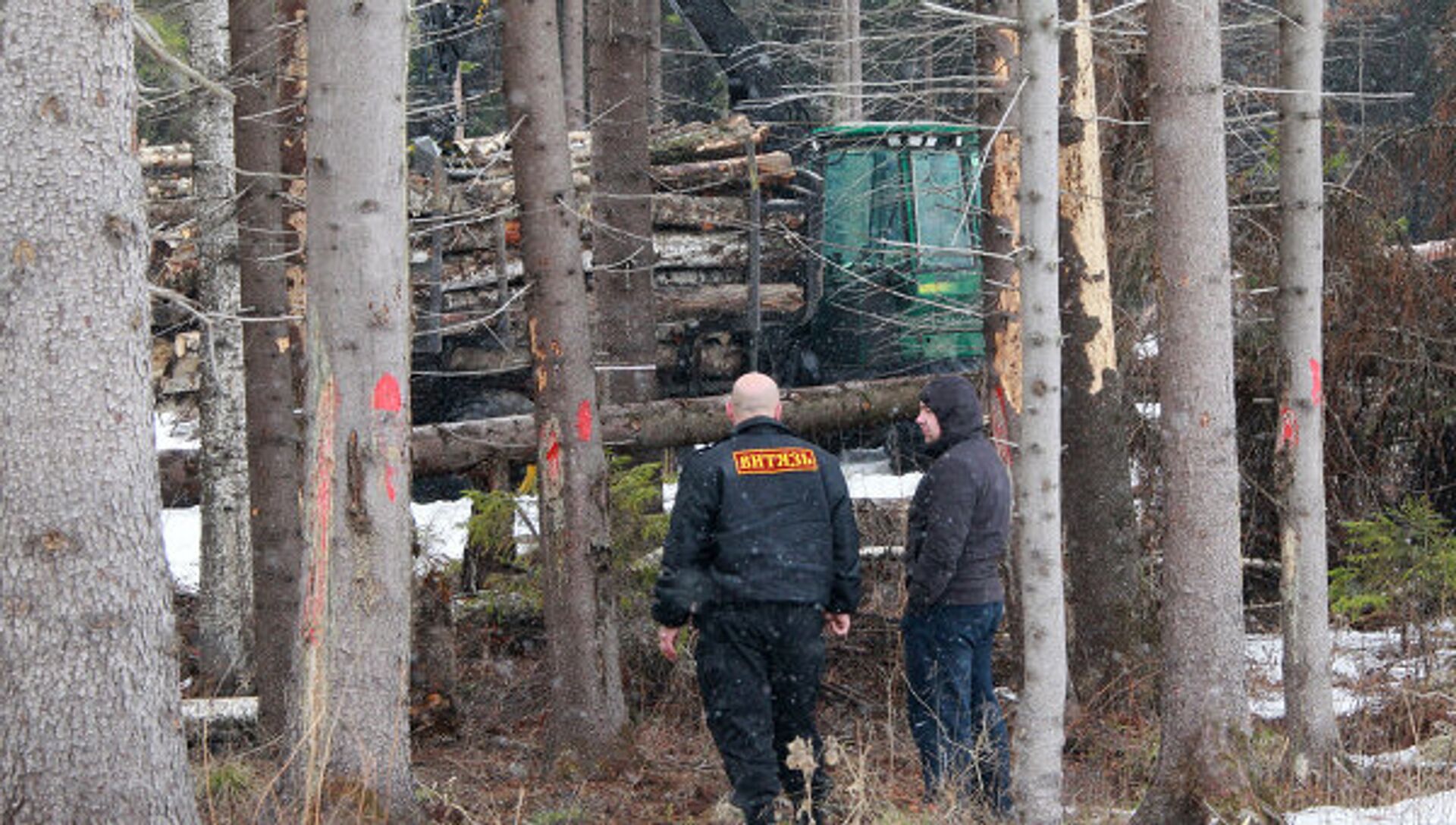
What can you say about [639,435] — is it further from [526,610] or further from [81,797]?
[81,797]

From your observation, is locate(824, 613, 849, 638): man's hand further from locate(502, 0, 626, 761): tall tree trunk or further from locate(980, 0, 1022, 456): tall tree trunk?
locate(980, 0, 1022, 456): tall tree trunk

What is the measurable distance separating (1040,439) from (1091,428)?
293 cm

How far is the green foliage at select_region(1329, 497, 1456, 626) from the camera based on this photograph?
385 inches

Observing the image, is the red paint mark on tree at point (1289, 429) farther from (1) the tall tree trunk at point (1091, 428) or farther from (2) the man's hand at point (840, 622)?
(2) the man's hand at point (840, 622)

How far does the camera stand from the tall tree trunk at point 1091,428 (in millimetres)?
9406

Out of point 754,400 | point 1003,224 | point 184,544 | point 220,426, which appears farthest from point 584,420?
point 184,544

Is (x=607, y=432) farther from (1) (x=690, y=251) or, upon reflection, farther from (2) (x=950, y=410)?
(1) (x=690, y=251)

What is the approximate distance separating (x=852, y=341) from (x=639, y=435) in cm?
541

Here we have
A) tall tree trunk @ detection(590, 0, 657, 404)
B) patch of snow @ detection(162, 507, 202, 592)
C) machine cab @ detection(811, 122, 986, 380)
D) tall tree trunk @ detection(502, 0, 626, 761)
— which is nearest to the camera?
tall tree trunk @ detection(502, 0, 626, 761)

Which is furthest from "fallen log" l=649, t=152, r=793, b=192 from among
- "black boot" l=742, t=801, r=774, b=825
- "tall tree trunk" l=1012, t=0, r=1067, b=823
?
"black boot" l=742, t=801, r=774, b=825

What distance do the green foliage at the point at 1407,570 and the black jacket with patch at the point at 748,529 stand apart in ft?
15.7

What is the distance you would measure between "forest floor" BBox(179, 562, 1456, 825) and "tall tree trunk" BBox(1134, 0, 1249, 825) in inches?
15.0

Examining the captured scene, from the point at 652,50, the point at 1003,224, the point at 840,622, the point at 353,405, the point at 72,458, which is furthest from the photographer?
the point at 652,50

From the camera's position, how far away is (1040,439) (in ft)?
21.9
